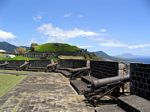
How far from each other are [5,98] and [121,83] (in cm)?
442

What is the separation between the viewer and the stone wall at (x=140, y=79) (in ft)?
30.2

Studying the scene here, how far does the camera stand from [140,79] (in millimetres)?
9859

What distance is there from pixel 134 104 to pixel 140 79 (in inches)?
71.7

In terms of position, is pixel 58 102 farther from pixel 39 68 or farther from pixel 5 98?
pixel 39 68

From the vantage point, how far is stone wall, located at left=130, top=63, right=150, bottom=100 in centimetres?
922

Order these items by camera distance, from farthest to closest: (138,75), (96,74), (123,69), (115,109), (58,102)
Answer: (96,74) → (123,69) → (58,102) → (138,75) → (115,109)

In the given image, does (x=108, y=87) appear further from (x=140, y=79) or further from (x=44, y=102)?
(x=44, y=102)

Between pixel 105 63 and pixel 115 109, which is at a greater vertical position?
pixel 105 63

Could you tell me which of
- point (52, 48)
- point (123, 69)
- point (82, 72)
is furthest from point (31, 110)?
point (52, 48)

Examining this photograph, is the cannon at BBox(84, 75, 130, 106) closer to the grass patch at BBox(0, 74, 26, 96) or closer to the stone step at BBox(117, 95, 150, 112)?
the stone step at BBox(117, 95, 150, 112)

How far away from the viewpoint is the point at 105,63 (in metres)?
15.4

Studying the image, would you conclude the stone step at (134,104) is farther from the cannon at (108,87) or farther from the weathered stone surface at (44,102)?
the cannon at (108,87)

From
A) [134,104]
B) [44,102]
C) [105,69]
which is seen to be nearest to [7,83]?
[105,69]

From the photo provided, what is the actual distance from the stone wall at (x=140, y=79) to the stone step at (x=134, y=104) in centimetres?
32
